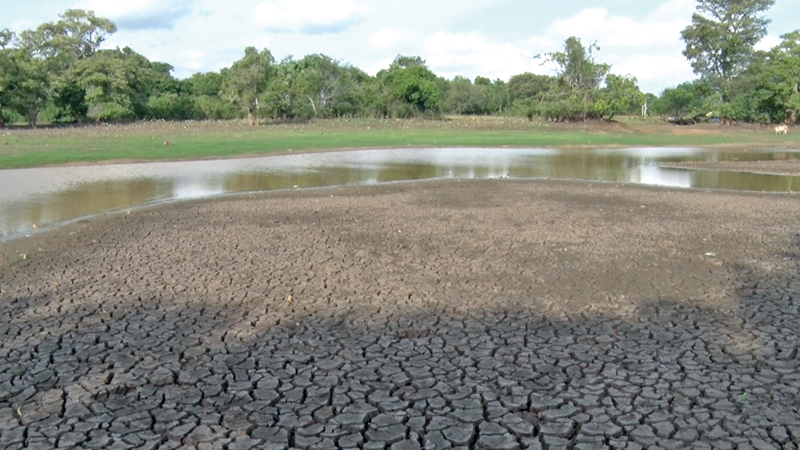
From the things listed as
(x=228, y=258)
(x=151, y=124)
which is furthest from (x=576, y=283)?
(x=151, y=124)

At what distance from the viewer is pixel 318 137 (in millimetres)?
39531

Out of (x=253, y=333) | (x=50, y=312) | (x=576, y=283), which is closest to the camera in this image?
(x=253, y=333)

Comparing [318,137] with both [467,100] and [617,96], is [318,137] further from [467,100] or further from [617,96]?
[467,100]

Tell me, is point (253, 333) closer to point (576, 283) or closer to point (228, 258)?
point (228, 258)

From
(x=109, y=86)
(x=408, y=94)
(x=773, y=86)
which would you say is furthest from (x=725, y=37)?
(x=109, y=86)

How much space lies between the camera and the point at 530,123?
53469mm

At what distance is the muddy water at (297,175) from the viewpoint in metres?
16.5

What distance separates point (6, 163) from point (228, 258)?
18.4 metres

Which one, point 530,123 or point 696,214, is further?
point 530,123

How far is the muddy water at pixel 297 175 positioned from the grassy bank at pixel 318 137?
3069 millimetres

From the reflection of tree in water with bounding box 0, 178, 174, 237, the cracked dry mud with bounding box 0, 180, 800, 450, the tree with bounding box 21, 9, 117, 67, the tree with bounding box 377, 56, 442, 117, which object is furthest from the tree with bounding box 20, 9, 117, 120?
the cracked dry mud with bounding box 0, 180, 800, 450

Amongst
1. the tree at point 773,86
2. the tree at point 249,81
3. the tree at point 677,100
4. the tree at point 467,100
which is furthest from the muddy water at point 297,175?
the tree at point 467,100

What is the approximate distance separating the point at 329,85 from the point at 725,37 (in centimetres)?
3563

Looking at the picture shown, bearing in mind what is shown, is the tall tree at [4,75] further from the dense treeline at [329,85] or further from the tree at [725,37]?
the tree at [725,37]
